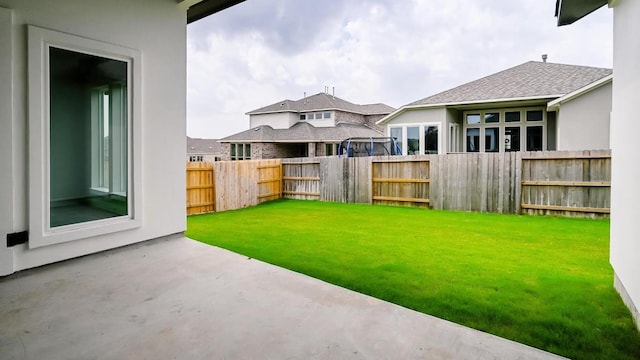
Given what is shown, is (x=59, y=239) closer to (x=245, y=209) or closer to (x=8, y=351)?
(x=8, y=351)

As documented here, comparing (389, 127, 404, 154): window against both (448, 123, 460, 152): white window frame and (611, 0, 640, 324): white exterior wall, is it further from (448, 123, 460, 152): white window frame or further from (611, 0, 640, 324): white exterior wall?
(611, 0, 640, 324): white exterior wall

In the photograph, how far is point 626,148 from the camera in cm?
275

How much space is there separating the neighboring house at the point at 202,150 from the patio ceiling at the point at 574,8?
2993 centimetres

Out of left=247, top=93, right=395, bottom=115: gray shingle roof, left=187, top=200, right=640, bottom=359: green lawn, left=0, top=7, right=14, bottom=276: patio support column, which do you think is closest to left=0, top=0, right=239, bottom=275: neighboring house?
left=0, top=7, right=14, bottom=276: patio support column

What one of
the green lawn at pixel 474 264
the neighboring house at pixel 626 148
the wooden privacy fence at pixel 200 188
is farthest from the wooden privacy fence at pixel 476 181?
the neighboring house at pixel 626 148

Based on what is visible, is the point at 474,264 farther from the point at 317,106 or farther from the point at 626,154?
the point at 317,106

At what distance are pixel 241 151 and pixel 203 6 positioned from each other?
72.1 ft

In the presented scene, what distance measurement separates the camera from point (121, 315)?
2.50m

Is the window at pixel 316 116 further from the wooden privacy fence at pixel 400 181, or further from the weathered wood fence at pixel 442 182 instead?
the wooden privacy fence at pixel 400 181

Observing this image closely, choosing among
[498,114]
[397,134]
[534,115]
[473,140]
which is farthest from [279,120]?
[534,115]

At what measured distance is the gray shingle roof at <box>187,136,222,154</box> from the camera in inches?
1308

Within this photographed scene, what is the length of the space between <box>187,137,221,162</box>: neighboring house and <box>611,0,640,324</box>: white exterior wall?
30.5 metres

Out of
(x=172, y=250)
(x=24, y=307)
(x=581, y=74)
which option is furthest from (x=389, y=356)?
(x=581, y=74)

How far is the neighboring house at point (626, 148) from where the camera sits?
2.48 metres
